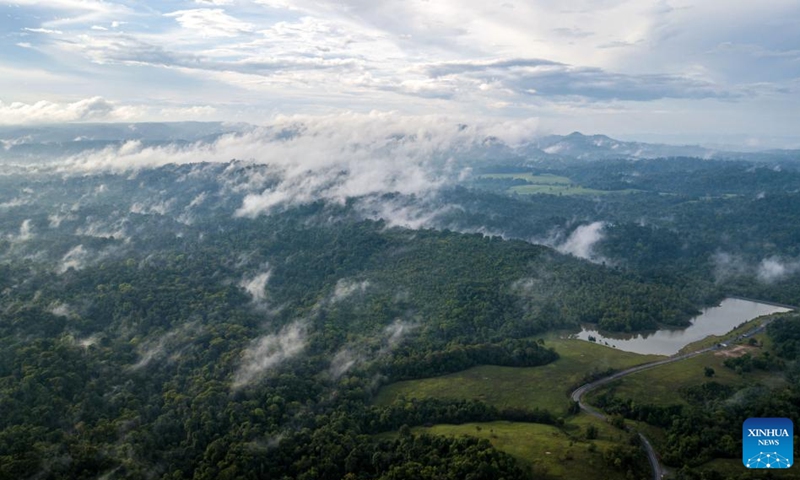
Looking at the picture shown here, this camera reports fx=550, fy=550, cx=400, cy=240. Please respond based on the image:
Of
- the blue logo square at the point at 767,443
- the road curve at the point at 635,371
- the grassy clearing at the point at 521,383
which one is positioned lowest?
the grassy clearing at the point at 521,383

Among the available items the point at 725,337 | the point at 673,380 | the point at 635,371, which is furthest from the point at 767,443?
the point at 725,337

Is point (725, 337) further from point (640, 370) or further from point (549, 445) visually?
point (549, 445)

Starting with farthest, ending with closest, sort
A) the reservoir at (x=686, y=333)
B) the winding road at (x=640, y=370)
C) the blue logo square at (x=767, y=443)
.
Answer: the reservoir at (x=686, y=333)
the winding road at (x=640, y=370)
the blue logo square at (x=767, y=443)

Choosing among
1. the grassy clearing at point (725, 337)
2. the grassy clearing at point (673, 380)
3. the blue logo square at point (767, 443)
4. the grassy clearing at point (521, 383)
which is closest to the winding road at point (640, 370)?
the grassy clearing at point (725, 337)

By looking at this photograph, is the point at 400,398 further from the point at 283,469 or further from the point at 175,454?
the point at 175,454

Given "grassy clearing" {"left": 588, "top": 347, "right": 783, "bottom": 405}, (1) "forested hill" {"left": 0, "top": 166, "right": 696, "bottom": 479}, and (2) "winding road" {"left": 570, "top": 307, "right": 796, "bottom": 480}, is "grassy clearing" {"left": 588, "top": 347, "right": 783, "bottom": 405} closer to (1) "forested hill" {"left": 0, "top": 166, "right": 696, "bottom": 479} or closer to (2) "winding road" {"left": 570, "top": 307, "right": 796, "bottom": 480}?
(2) "winding road" {"left": 570, "top": 307, "right": 796, "bottom": 480}

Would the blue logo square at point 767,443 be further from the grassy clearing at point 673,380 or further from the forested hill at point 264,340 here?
the forested hill at point 264,340

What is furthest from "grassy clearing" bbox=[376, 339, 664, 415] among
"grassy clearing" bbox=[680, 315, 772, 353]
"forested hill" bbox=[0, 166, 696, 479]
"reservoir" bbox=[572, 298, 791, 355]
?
"grassy clearing" bbox=[680, 315, 772, 353]
